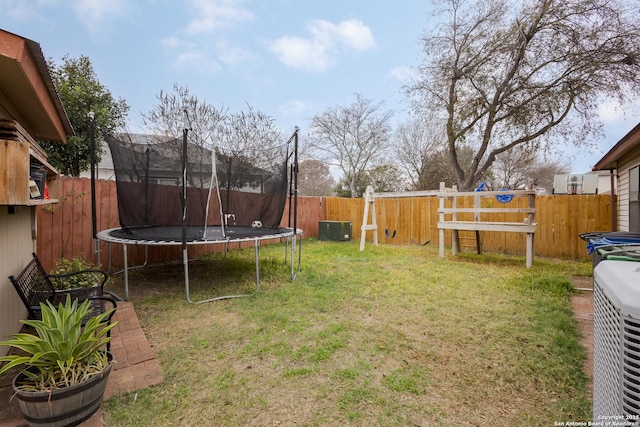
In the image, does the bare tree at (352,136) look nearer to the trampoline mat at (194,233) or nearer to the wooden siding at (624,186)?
the wooden siding at (624,186)

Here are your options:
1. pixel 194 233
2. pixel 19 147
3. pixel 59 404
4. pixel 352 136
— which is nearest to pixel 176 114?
pixel 194 233

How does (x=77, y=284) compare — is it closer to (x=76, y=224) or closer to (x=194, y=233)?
(x=194, y=233)

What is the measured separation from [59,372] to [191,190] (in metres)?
2.92

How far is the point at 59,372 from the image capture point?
1.42 metres

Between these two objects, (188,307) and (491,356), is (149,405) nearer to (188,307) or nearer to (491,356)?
(188,307)

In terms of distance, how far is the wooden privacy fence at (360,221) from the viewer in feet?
13.8

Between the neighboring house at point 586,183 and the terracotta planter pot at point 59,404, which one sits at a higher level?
the neighboring house at point 586,183

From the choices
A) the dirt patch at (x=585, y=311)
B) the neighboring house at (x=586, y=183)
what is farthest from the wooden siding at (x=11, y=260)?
the neighboring house at (x=586, y=183)

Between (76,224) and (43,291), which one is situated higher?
(76,224)

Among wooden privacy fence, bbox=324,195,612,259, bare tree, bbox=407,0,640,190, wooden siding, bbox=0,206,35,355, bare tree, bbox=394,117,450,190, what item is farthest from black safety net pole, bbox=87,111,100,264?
bare tree, bbox=394,117,450,190

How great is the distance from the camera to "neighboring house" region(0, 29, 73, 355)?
149 centimetres

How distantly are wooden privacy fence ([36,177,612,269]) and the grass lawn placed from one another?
134 centimetres

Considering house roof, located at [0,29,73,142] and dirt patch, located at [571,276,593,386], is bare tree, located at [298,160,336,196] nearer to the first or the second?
dirt patch, located at [571,276,593,386]

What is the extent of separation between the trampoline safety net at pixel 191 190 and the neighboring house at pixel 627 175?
177 inches
